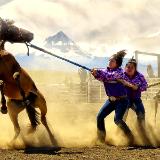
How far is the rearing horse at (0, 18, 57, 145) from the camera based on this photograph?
27.5 ft

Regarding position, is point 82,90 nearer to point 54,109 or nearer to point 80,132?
point 54,109

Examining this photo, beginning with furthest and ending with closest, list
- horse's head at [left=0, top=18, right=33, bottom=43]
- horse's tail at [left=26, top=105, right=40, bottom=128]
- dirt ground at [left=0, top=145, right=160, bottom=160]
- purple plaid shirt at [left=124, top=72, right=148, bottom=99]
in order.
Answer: horse's tail at [left=26, top=105, right=40, bottom=128] < purple plaid shirt at [left=124, top=72, right=148, bottom=99] < horse's head at [left=0, top=18, right=33, bottom=43] < dirt ground at [left=0, top=145, right=160, bottom=160]

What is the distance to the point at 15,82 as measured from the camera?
8.46m

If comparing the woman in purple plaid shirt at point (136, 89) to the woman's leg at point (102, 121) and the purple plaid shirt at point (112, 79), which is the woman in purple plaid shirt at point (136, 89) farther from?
the woman's leg at point (102, 121)

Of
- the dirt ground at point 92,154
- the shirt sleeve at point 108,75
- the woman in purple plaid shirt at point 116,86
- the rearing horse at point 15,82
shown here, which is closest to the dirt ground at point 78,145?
the dirt ground at point 92,154

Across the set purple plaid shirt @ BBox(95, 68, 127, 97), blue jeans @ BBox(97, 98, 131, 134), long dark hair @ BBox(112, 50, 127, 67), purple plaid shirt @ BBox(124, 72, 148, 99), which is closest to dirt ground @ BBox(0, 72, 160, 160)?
blue jeans @ BBox(97, 98, 131, 134)

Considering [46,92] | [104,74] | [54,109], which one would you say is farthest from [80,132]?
[46,92]

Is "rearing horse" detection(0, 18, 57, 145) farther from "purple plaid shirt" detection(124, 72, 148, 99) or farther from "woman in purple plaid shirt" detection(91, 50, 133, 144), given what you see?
"purple plaid shirt" detection(124, 72, 148, 99)

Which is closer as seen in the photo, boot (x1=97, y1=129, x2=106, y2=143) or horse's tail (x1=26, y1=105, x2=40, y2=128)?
boot (x1=97, y1=129, x2=106, y2=143)

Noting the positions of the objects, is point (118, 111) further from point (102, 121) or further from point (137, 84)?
point (137, 84)

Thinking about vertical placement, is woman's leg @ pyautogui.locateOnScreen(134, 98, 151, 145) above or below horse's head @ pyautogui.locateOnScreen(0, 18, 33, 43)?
below

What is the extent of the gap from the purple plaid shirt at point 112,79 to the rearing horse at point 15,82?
4.29 feet

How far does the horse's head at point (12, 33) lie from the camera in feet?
27.1

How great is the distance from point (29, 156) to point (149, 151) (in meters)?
1.83
